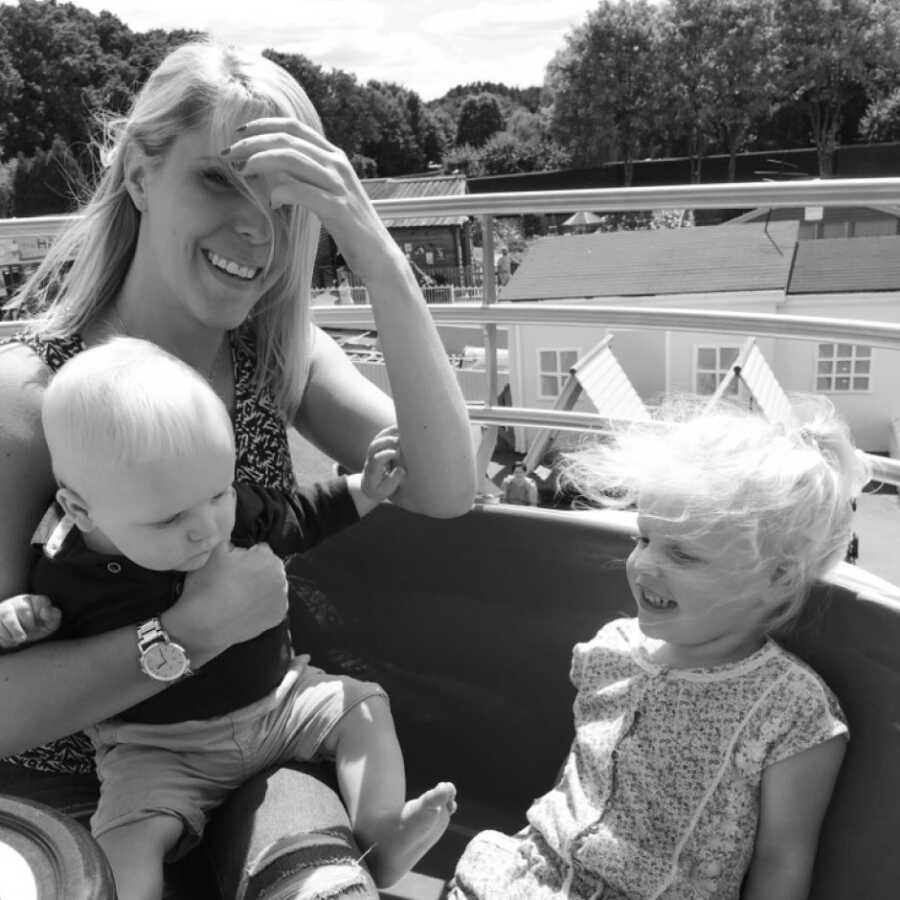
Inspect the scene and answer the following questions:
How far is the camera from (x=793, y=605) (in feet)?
4.16

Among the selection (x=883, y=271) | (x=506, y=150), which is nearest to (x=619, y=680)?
(x=883, y=271)

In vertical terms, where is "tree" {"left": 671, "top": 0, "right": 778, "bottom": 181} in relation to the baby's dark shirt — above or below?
above

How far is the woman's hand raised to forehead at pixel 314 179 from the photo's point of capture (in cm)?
121

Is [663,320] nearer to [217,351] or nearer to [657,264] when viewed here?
[217,351]

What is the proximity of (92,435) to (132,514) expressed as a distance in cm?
10

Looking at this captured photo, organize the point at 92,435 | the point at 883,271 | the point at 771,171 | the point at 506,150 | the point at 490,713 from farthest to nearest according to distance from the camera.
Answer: the point at 506,150 < the point at 771,171 < the point at 883,271 < the point at 490,713 < the point at 92,435

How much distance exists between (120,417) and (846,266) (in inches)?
820

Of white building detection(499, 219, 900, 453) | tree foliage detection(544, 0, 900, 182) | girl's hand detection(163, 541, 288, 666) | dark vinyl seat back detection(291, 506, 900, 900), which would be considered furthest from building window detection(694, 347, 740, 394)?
tree foliage detection(544, 0, 900, 182)

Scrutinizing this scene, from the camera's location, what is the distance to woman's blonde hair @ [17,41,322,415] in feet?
4.23

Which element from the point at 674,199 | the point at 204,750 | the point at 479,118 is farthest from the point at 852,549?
the point at 479,118

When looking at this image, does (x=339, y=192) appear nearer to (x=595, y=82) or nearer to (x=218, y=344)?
(x=218, y=344)

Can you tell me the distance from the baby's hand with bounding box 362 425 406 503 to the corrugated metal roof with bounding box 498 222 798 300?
18.7m

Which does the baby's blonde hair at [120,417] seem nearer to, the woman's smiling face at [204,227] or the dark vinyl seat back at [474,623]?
the woman's smiling face at [204,227]

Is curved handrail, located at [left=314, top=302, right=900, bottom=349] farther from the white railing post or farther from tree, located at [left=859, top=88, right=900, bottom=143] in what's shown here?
tree, located at [left=859, top=88, right=900, bottom=143]
